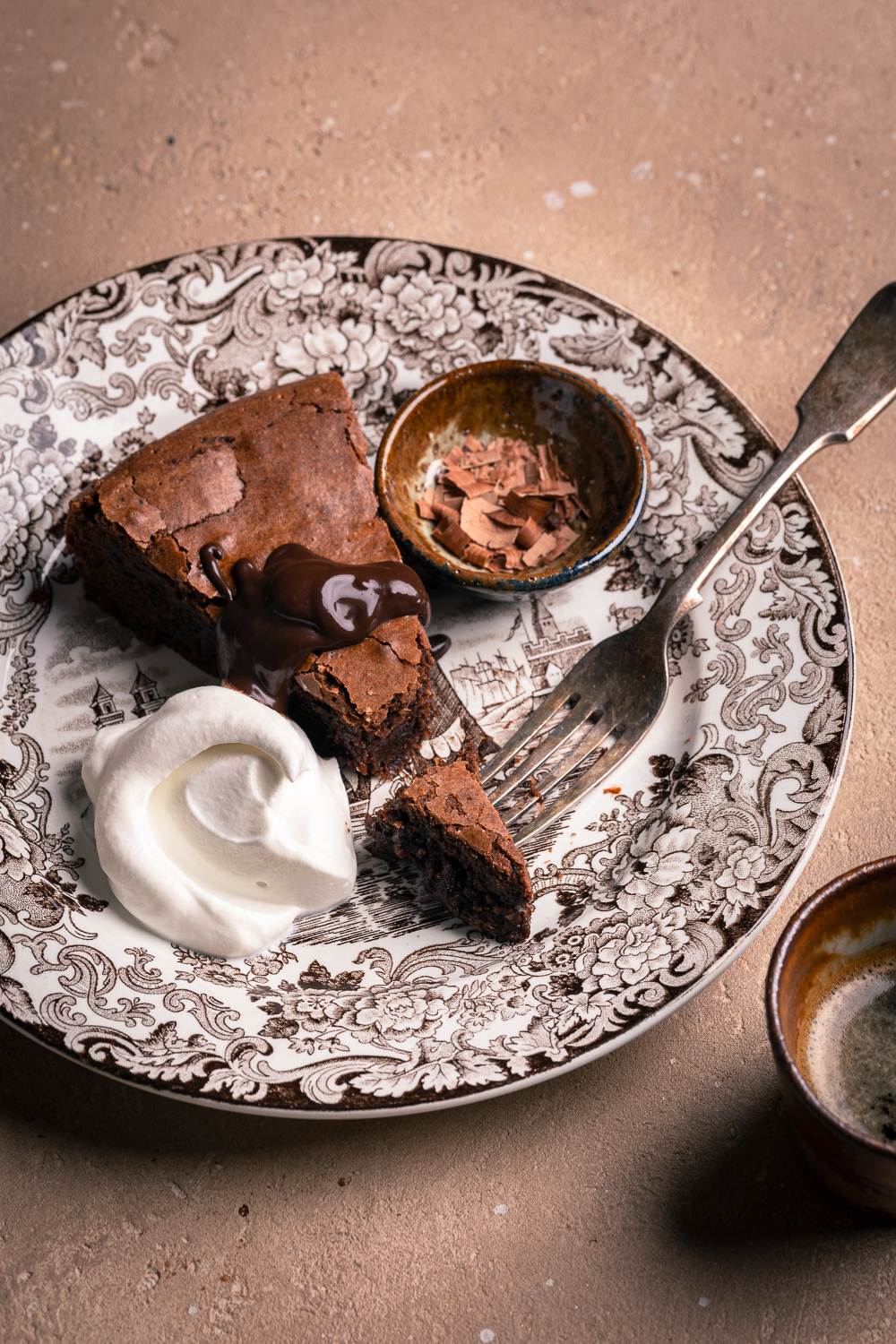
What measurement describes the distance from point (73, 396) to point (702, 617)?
200 cm

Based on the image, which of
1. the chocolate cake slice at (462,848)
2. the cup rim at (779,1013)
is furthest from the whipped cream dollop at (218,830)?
the cup rim at (779,1013)

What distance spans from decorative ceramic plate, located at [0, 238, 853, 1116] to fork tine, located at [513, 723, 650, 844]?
6cm

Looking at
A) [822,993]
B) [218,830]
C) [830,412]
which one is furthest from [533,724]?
[830,412]

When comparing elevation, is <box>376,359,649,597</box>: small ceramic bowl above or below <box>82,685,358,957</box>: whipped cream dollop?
above

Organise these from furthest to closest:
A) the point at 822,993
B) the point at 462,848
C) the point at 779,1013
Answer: the point at 462,848
the point at 822,993
the point at 779,1013

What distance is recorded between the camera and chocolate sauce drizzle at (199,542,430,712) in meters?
3.27

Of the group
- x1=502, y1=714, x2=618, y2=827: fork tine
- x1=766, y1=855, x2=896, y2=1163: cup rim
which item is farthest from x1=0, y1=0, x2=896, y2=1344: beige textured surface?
x1=502, y1=714, x2=618, y2=827: fork tine

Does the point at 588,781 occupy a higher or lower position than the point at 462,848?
higher

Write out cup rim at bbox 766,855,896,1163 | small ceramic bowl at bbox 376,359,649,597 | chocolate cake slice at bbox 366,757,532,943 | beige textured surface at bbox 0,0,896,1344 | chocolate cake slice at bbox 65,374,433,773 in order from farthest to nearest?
small ceramic bowl at bbox 376,359,649,597
chocolate cake slice at bbox 65,374,433,773
chocolate cake slice at bbox 366,757,532,943
beige textured surface at bbox 0,0,896,1344
cup rim at bbox 766,855,896,1163

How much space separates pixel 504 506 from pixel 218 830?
1266 millimetres

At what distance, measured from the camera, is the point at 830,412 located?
143 inches

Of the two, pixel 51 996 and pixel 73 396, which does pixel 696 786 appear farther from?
pixel 73 396

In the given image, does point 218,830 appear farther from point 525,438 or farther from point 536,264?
point 536,264

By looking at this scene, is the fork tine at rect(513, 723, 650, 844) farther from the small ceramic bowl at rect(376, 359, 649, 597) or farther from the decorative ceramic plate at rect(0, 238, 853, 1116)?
the small ceramic bowl at rect(376, 359, 649, 597)
